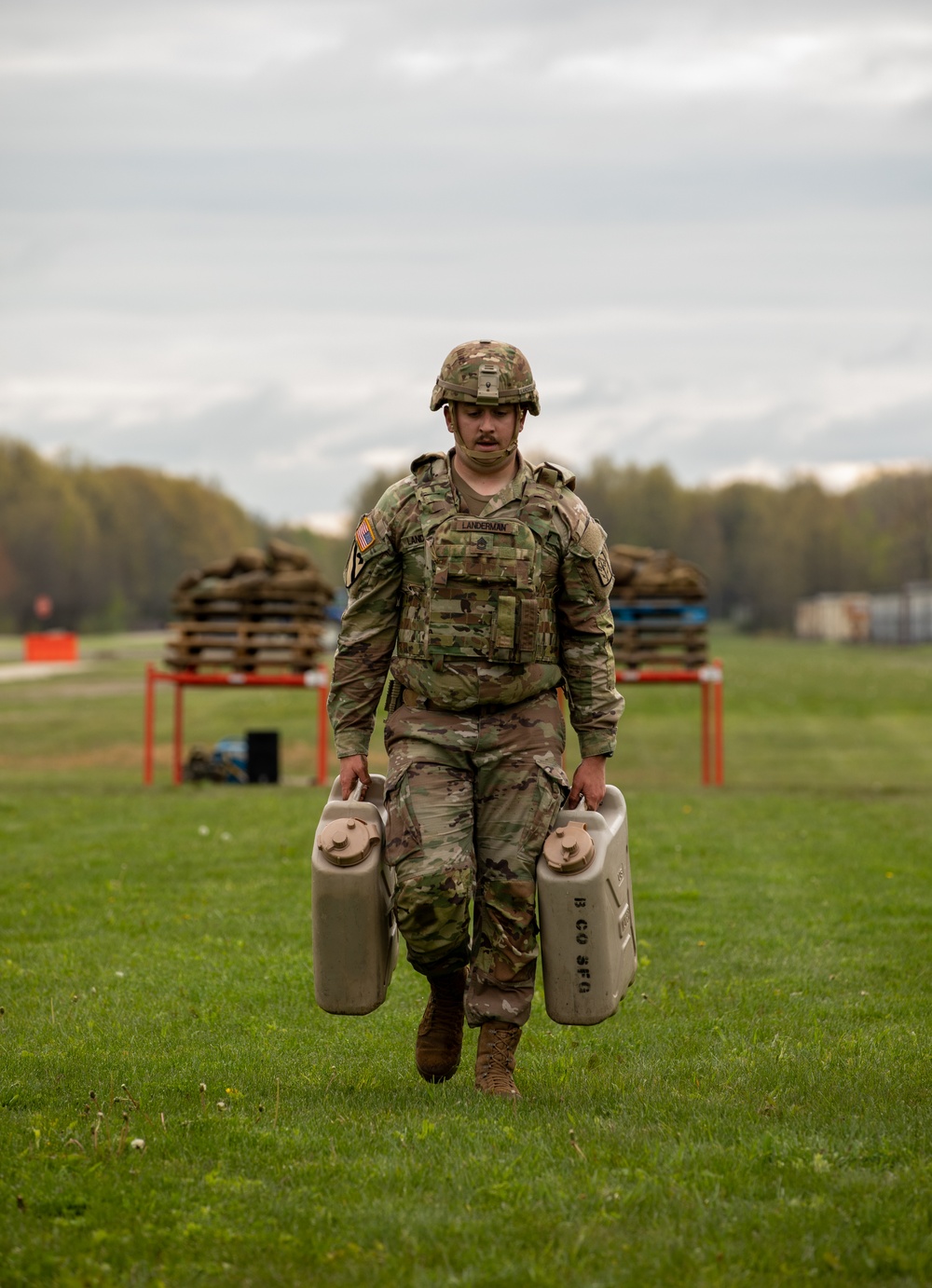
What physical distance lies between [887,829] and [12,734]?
58.3ft

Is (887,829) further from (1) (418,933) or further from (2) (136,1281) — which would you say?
(2) (136,1281)

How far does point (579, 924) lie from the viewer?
552cm

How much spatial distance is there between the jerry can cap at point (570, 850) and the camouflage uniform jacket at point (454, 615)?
316 millimetres

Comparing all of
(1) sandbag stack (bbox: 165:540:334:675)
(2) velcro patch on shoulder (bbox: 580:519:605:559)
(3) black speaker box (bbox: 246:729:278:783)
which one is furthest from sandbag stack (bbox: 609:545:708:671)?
(2) velcro patch on shoulder (bbox: 580:519:605:559)

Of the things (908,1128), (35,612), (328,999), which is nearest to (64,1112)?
(328,999)

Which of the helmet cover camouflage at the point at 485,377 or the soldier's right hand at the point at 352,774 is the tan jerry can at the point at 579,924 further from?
the helmet cover camouflage at the point at 485,377

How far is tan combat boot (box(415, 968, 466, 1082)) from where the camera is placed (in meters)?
5.88

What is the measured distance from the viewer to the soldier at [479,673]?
557 cm

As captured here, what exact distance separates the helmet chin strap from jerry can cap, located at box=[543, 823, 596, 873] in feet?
4.06

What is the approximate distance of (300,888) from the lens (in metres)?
10.7

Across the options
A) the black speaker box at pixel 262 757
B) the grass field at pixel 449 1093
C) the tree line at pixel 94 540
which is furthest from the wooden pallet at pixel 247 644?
the tree line at pixel 94 540

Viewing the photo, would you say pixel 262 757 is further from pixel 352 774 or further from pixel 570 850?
pixel 570 850

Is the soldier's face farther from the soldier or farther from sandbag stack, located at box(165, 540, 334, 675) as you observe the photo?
sandbag stack, located at box(165, 540, 334, 675)

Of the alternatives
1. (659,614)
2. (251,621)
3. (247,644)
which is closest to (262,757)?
(247,644)
